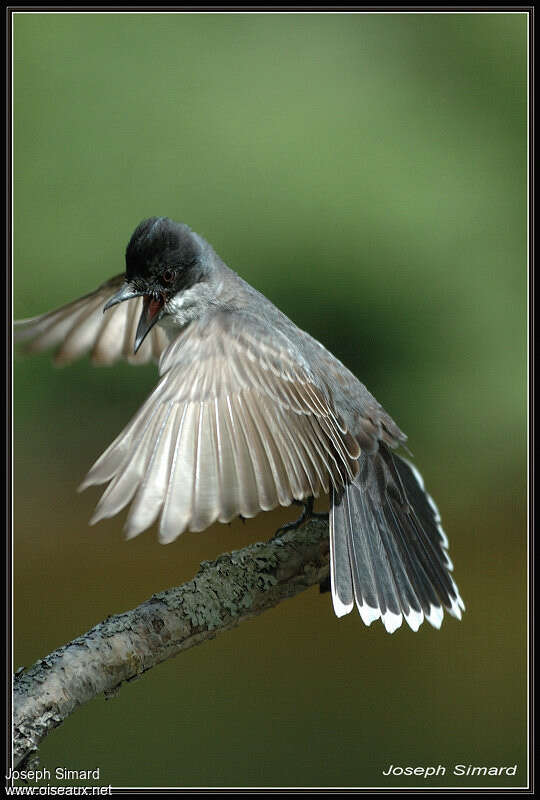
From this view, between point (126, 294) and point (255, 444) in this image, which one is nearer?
point (255, 444)

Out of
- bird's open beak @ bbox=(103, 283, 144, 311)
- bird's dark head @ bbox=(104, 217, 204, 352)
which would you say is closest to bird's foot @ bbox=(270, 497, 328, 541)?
bird's dark head @ bbox=(104, 217, 204, 352)

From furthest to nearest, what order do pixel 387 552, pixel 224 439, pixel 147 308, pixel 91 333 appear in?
pixel 91 333, pixel 147 308, pixel 387 552, pixel 224 439

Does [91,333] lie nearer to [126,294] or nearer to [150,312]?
[150,312]

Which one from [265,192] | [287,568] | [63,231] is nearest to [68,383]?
[63,231]

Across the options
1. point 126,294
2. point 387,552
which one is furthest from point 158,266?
point 387,552

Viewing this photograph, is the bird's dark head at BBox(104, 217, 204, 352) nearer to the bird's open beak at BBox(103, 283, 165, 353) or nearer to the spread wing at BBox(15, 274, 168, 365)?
the bird's open beak at BBox(103, 283, 165, 353)

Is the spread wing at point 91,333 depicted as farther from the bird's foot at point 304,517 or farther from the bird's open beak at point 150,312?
the bird's foot at point 304,517
